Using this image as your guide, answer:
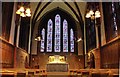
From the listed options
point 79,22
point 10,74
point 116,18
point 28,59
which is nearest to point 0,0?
point 10,74

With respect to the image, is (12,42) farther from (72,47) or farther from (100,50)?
(72,47)

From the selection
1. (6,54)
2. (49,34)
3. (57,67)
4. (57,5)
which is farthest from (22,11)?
(49,34)

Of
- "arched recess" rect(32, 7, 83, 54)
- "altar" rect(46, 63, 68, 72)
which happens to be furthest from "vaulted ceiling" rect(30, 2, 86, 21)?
"altar" rect(46, 63, 68, 72)

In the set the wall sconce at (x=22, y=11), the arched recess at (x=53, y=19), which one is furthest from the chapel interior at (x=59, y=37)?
the wall sconce at (x=22, y=11)

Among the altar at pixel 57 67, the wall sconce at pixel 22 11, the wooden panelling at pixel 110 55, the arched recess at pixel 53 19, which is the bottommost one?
the altar at pixel 57 67

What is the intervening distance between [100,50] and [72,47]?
668cm

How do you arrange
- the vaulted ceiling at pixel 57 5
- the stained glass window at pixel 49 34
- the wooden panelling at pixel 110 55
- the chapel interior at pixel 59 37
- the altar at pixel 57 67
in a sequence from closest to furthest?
A: the wooden panelling at pixel 110 55, the chapel interior at pixel 59 37, the altar at pixel 57 67, the vaulted ceiling at pixel 57 5, the stained glass window at pixel 49 34

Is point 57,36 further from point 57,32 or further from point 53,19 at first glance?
point 53,19

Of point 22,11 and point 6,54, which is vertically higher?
point 22,11

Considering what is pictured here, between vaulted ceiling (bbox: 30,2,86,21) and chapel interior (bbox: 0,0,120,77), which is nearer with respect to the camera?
chapel interior (bbox: 0,0,120,77)

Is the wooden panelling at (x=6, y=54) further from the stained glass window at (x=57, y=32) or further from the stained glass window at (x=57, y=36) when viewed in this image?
the stained glass window at (x=57, y=32)

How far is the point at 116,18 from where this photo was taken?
9.67 metres

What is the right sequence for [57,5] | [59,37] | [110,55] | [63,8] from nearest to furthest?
[110,55] < [57,5] < [63,8] < [59,37]

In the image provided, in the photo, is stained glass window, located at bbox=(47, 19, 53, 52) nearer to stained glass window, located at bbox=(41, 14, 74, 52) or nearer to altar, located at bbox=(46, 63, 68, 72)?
stained glass window, located at bbox=(41, 14, 74, 52)
